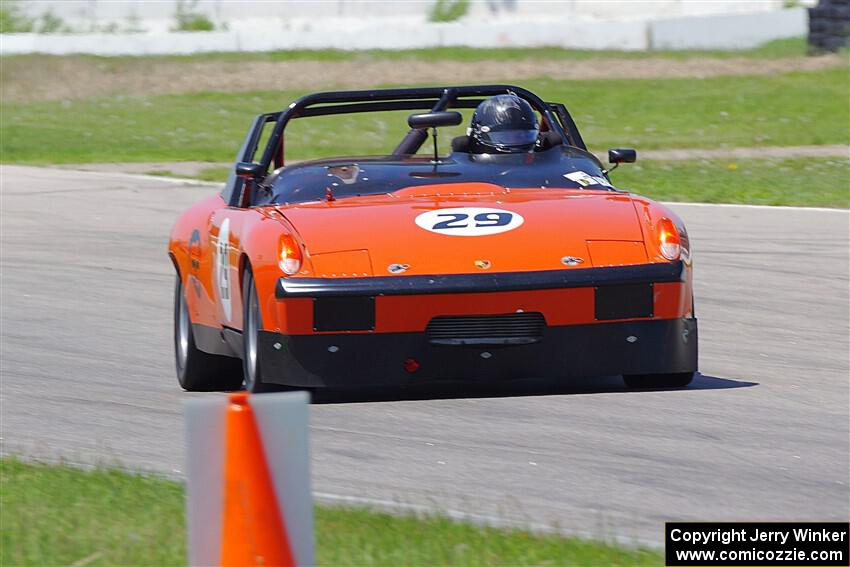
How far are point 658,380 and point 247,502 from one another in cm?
423

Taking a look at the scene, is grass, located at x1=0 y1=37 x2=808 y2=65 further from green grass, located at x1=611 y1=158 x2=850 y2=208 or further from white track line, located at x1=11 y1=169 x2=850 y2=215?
green grass, located at x1=611 y1=158 x2=850 y2=208

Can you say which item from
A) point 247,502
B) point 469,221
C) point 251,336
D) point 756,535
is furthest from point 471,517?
point 251,336

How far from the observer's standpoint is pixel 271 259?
23.6 ft

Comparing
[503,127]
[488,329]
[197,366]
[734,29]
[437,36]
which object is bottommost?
[734,29]

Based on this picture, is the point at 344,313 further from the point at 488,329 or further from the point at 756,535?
the point at 756,535

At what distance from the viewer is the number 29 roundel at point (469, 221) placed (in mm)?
7293

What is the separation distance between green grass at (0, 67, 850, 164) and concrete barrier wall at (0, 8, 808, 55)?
4.91 metres

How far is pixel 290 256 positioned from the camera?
7.14 metres

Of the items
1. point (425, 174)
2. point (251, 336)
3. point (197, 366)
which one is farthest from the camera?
point (197, 366)

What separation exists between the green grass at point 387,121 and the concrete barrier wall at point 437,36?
4915 millimetres

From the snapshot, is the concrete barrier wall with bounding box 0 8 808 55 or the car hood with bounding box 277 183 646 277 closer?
the car hood with bounding box 277 183 646 277

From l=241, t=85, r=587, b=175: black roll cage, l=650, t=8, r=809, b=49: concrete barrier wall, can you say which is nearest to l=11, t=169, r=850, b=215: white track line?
l=241, t=85, r=587, b=175: black roll cage

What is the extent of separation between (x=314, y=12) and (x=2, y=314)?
36.7 meters

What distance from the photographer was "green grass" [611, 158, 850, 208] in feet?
59.5
